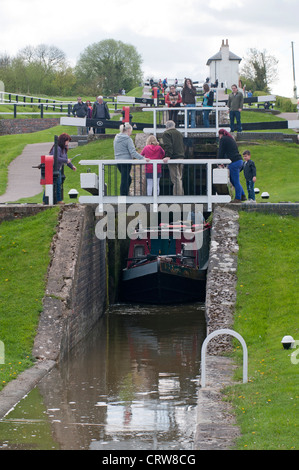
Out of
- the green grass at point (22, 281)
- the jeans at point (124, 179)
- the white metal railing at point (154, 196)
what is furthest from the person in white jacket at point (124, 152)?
the green grass at point (22, 281)

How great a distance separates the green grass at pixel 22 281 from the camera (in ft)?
42.3

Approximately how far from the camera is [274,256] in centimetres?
1617

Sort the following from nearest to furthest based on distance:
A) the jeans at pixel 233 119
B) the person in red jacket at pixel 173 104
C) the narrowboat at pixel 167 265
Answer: the narrowboat at pixel 167 265, the person in red jacket at pixel 173 104, the jeans at pixel 233 119

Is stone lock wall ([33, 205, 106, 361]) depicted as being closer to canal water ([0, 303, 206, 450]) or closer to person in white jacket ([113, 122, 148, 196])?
canal water ([0, 303, 206, 450])

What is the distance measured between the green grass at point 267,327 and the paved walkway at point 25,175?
26.3ft

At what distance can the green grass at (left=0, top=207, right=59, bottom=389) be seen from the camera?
12.9 m

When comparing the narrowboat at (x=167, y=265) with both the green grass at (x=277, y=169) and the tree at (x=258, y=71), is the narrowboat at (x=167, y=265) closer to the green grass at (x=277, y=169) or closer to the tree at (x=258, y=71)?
the green grass at (x=277, y=169)

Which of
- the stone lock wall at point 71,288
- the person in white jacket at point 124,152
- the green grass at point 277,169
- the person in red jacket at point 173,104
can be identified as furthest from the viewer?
the person in red jacket at point 173,104

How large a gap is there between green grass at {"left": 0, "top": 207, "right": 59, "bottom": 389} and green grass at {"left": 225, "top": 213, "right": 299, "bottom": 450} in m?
3.41

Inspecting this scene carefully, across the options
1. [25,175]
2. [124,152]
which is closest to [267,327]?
[124,152]

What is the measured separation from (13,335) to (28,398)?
86.6 inches

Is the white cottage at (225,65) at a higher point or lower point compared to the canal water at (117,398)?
higher

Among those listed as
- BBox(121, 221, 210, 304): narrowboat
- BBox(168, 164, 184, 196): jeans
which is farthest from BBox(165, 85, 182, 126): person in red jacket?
BBox(168, 164, 184, 196): jeans
